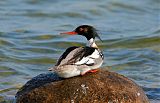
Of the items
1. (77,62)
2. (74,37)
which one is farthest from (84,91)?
(74,37)

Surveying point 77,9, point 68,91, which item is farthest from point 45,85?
point 77,9

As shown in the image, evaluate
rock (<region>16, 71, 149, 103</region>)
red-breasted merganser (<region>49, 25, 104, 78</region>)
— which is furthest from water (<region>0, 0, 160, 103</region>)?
red-breasted merganser (<region>49, 25, 104, 78</region>)

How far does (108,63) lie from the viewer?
1343 centimetres

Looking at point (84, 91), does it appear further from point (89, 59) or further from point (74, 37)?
point (74, 37)

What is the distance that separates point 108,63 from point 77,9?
18.4 ft

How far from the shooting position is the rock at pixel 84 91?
8.30 m

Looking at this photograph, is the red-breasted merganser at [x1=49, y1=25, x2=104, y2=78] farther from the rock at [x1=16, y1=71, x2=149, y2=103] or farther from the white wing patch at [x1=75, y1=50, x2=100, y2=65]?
the rock at [x1=16, y1=71, x2=149, y2=103]

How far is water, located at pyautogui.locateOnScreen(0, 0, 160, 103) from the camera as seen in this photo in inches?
484

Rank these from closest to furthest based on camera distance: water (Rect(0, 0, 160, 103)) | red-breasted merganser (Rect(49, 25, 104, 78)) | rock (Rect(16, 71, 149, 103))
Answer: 1. red-breasted merganser (Rect(49, 25, 104, 78))
2. rock (Rect(16, 71, 149, 103))
3. water (Rect(0, 0, 160, 103))

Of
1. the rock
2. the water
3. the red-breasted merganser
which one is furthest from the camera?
the water

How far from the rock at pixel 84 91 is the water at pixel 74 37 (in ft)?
5.19

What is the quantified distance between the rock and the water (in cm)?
158

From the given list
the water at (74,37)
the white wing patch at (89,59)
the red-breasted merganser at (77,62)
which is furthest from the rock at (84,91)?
the water at (74,37)

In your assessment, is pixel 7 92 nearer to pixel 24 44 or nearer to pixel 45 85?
pixel 45 85
